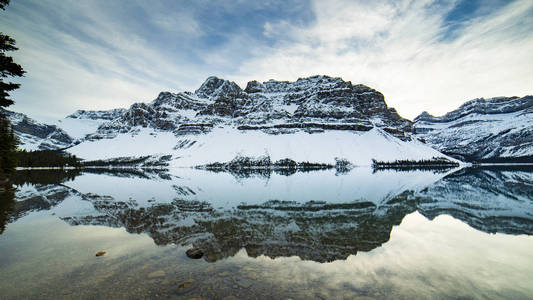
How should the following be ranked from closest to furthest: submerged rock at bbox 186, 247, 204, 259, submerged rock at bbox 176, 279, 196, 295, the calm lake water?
submerged rock at bbox 176, 279, 196, 295 → the calm lake water → submerged rock at bbox 186, 247, 204, 259

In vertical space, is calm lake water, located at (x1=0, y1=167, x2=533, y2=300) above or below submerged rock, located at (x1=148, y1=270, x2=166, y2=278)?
below

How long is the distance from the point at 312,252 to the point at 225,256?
510cm

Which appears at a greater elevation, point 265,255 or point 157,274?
point 157,274

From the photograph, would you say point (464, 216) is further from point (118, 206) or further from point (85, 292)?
point (118, 206)

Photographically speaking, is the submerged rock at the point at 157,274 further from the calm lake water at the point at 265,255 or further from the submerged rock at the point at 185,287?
the submerged rock at the point at 185,287

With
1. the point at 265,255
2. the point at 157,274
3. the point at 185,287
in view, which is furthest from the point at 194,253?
the point at 265,255

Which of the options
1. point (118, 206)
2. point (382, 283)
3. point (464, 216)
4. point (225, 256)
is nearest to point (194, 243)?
point (225, 256)

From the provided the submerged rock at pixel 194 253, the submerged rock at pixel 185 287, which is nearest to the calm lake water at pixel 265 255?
the submerged rock at pixel 185 287

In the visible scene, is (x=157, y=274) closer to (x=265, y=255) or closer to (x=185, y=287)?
(x=185, y=287)

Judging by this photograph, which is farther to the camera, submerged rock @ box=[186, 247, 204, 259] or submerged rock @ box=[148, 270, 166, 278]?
submerged rock @ box=[186, 247, 204, 259]

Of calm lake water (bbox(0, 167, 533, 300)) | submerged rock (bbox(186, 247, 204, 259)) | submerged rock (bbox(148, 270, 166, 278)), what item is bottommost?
calm lake water (bbox(0, 167, 533, 300))

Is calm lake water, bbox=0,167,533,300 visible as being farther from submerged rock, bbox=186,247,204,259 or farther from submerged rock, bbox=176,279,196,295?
submerged rock, bbox=186,247,204,259

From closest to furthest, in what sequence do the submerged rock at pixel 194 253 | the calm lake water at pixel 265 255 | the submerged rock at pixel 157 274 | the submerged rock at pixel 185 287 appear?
the submerged rock at pixel 185 287 → the calm lake water at pixel 265 255 → the submerged rock at pixel 157 274 → the submerged rock at pixel 194 253

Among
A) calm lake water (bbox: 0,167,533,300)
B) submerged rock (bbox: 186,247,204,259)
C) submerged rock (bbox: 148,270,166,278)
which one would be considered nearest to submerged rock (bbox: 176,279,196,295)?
calm lake water (bbox: 0,167,533,300)
